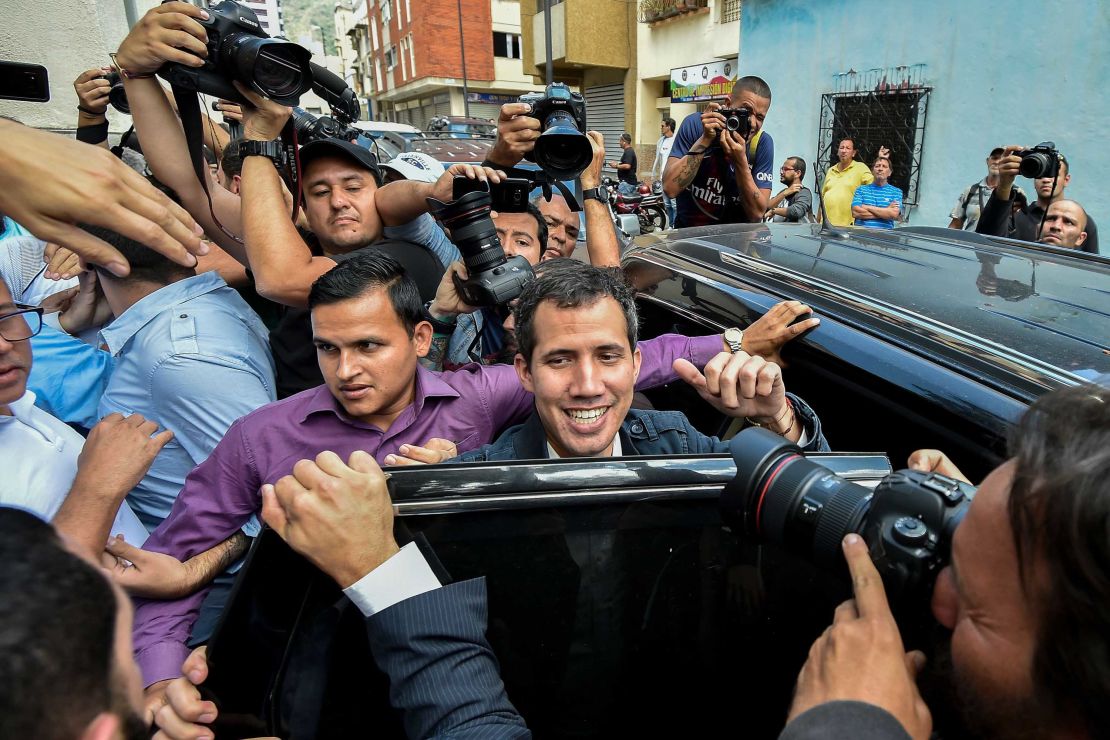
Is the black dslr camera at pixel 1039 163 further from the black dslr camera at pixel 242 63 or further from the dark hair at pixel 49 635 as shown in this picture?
the dark hair at pixel 49 635

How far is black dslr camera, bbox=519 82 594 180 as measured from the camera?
2.18 metres

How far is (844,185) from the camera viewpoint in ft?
25.5

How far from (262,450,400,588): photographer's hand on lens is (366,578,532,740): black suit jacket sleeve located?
0.10 m

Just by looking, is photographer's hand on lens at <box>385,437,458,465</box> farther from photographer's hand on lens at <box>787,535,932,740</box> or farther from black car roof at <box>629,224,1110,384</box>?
black car roof at <box>629,224,1110,384</box>

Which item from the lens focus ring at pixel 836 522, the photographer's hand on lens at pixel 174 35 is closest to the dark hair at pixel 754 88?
the photographer's hand on lens at pixel 174 35

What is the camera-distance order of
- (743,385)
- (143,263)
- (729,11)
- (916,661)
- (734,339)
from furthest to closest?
(729,11) → (143,263) → (734,339) → (743,385) → (916,661)

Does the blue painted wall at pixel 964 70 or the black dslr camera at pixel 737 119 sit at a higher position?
the blue painted wall at pixel 964 70

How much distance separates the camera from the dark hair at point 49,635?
0.54 m

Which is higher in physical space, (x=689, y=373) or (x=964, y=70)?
(x=964, y=70)

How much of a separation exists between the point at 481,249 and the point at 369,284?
1.23 feet

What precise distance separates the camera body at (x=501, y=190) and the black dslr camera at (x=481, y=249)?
0.21ft

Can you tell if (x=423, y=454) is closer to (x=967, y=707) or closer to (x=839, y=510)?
(x=839, y=510)

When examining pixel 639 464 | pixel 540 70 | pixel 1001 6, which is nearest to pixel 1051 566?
pixel 639 464

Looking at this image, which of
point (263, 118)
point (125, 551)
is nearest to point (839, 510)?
point (125, 551)
